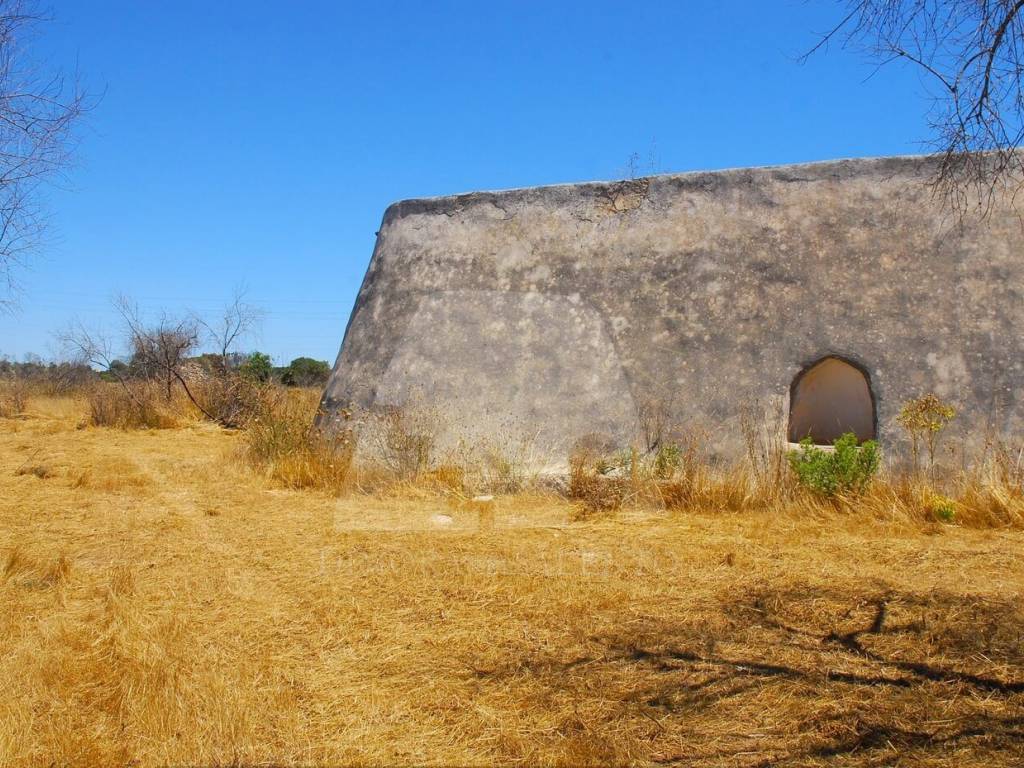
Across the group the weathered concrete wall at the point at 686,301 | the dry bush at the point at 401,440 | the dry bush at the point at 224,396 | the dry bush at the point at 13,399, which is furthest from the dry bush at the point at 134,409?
the dry bush at the point at 401,440

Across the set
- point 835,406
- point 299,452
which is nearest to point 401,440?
point 299,452

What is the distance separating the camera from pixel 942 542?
568 centimetres

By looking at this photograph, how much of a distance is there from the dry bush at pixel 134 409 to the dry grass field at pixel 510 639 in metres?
6.98

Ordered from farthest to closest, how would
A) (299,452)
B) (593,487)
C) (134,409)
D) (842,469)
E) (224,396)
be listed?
(224,396) → (134,409) → (299,452) → (593,487) → (842,469)

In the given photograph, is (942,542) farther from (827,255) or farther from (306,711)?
(306,711)

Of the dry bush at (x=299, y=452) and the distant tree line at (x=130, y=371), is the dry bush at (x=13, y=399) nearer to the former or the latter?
the distant tree line at (x=130, y=371)

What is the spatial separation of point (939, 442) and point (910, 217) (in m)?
1.92

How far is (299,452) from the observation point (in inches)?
340

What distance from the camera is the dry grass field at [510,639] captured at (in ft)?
9.77

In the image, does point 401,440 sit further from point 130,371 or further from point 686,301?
point 130,371

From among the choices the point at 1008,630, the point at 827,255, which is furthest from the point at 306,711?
the point at 827,255

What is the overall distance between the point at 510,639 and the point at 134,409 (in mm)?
11661

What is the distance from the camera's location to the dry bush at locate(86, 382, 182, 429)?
13.7 meters

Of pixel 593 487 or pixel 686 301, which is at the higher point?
pixel 686 301
